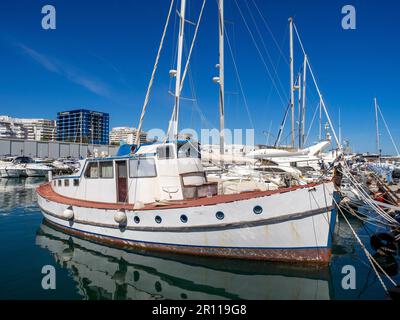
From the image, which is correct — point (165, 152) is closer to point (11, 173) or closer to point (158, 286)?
point (158, 286)

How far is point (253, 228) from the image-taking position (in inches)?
327

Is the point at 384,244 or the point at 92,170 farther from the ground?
the point at 92,170

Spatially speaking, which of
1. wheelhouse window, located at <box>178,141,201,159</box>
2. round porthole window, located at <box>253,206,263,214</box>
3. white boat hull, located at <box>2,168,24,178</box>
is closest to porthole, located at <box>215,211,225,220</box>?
round porthole window, located at <box>253,206,263,214</box>

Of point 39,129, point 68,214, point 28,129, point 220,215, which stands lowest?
point 68,214

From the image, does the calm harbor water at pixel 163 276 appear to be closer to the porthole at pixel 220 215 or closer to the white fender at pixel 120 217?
the white fender at pixel 120 217

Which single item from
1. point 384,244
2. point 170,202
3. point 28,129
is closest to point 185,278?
point 170,202

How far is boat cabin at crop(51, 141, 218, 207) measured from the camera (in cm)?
1065

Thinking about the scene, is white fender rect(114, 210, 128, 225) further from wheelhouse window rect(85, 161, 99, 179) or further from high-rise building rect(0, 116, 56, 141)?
high-rise building rect(0, 116, 56, 141)

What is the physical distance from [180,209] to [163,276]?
205 centimetres

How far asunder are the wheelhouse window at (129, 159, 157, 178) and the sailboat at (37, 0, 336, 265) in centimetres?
4

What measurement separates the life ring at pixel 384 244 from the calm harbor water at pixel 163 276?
61cm

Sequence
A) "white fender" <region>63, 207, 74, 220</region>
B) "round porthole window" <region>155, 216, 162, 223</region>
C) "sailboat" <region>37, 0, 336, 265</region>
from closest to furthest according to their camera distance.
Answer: "sailboat" <region>37, 0, 336, 265</region>, "round porthole window" <region>155, 216, 162, 223</region>, "white fender" <region>63, 207, 74, 220</region>
